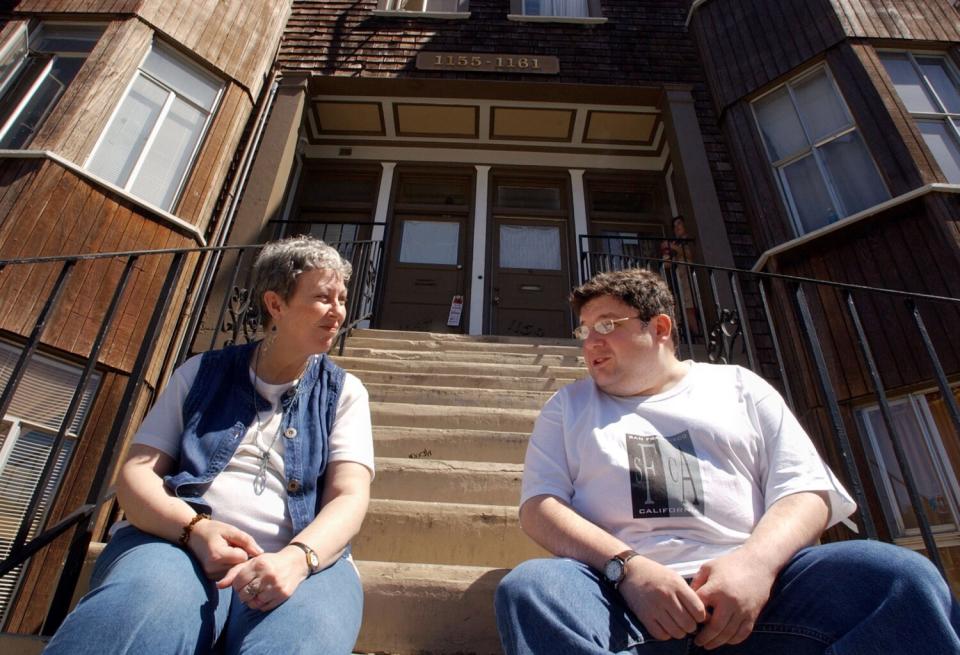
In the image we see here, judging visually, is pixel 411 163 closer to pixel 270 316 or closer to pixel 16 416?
pixel 16 416

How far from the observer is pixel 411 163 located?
7230 millimetres

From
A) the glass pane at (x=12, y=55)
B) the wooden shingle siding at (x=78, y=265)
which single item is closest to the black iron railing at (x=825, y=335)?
the wooden shingle siding at (x=78, y=265)

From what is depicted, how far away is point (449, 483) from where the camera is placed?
232 centimetres

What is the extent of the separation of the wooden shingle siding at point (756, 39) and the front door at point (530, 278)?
2.35 m

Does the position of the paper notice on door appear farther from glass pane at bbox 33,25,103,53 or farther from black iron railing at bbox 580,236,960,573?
glass pane at bbox 33,25,103,53

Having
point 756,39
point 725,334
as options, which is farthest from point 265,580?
point 756,39

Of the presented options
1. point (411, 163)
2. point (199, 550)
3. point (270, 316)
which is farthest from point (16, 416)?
point (411, 163)

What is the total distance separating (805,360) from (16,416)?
5440mm

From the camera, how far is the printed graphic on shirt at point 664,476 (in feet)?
4.17

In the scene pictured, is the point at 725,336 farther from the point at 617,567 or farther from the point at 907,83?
the point at 907,83

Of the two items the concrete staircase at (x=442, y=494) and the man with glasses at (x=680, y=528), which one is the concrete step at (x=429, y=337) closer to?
the concrete staircase at (x=442, y=494)

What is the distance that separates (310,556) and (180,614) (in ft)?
0.84

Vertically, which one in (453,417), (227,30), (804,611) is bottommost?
(804,611)

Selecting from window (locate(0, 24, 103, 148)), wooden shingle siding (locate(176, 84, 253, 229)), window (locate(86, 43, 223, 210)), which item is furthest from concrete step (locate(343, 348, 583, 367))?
window (locate(0, 24, 103, 148))
